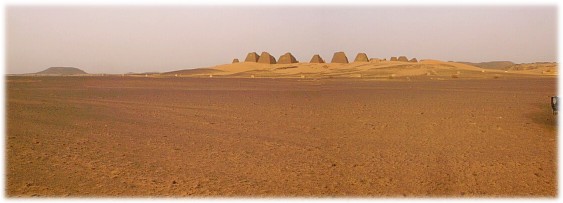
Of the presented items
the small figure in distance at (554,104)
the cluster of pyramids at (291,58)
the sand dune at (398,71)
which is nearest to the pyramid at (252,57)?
the cluster of pyramids at (291,58)

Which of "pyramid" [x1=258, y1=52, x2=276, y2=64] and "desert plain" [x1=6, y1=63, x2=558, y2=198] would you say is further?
"pyramid" [x1=258, y1=52, x2=276, y2=64]

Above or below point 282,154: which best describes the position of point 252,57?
above

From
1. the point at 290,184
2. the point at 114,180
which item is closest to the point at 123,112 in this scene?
the point at 114,180

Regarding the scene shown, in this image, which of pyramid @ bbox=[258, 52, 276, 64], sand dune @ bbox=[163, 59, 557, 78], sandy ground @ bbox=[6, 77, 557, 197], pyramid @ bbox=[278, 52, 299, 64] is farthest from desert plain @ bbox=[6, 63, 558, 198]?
pyramid @ bbox=[278, 52, 299, 64]

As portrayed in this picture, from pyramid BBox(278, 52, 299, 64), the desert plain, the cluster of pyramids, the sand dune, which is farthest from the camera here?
pyramid BBox(278, 52, 299, 64)

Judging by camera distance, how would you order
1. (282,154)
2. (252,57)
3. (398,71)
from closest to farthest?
(282,154) < (398,71) < (252,57)

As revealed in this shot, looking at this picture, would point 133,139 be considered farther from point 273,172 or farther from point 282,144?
point 273,172

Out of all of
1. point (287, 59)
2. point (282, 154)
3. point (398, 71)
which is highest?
point (287, 59)

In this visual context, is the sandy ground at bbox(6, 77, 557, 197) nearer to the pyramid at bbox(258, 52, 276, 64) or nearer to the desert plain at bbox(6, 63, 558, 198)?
the desert plain at bbox(6, 63, 558, 198)

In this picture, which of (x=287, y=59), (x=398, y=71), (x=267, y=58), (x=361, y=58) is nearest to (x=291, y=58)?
(x=287, y=59)

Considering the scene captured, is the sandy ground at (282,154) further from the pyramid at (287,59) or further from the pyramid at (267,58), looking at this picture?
the pyramid at (287,59)

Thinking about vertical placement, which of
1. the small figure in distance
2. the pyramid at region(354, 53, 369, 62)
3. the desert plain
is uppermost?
the pyramid at region(354, 53, 369, 62)

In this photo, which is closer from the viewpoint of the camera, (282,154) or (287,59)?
(282,154)

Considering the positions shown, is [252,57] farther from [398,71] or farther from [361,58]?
[398,71]
